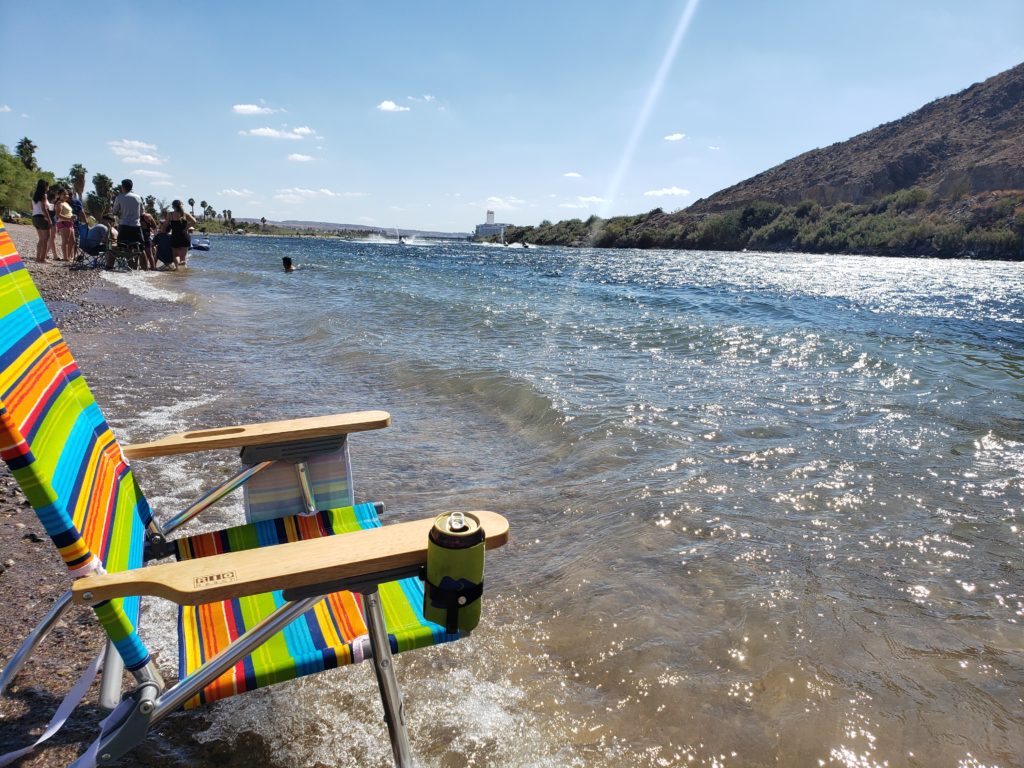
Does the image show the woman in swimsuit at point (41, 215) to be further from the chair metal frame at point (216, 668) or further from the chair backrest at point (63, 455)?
the chair metal frame at point (216, 668)

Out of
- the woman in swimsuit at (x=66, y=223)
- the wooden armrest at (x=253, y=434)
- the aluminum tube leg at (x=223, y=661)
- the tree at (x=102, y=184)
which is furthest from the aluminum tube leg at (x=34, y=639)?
the tree at (x=102, y=184)

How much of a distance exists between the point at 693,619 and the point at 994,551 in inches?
80.1

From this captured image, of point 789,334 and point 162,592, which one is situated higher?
point 162,592

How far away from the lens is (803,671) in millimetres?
2447

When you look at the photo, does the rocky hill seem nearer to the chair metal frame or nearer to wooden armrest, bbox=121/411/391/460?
wooden armrest, bbox=121/411/391/460

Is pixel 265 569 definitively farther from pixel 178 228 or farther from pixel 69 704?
pixel 178 228

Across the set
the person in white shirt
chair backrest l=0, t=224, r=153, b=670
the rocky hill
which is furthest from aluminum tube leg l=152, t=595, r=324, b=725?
the rocky hill

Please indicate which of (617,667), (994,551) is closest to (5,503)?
(617,667)

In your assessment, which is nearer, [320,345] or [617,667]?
[617,667]

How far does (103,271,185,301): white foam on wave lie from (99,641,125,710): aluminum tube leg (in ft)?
42.0

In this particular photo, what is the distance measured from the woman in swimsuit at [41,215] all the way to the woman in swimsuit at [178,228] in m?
2.81

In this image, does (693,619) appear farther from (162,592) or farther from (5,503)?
(5,503)

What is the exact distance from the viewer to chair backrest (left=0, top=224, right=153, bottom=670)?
1.40 meters

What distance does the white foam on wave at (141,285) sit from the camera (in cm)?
1294
